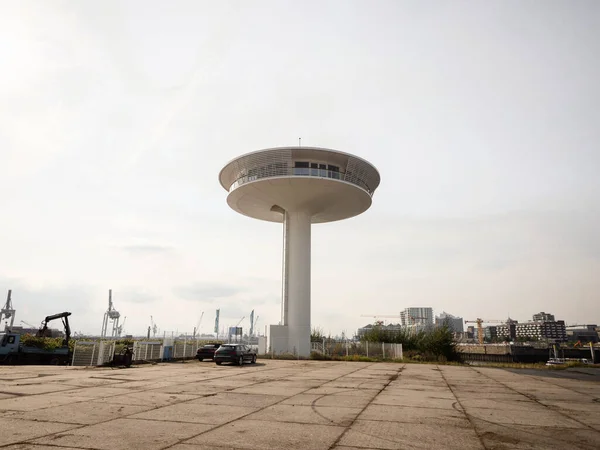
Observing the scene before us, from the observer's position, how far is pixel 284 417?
31.1 feet

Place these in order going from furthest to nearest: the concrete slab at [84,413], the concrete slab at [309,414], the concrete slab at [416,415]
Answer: the concrete slab at [416,415] < the concrete slab at [309,414] < the concrete slab at [84,413]

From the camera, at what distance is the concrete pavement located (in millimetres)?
7238

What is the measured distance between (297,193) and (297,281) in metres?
8.85

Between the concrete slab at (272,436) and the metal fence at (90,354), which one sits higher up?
the metal fence at (90,354)

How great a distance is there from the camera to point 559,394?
1523 cm

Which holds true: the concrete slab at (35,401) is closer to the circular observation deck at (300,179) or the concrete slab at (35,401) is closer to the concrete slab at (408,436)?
the concrete slab at (408,436)

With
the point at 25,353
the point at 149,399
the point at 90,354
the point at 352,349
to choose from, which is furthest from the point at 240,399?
the point at 352,349

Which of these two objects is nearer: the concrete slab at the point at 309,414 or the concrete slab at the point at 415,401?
the concrete slab at the point at 309,414

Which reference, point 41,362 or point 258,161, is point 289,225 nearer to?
point 258,161

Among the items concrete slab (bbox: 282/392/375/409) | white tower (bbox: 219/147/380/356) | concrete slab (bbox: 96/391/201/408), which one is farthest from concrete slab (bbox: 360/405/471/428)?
white tower (bbox: 219/147/380/356)

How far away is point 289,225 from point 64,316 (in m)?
22.1

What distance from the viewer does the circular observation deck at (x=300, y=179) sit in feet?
130

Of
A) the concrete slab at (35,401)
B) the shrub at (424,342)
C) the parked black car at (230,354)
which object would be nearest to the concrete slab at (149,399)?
the concrete slab at (35,401)

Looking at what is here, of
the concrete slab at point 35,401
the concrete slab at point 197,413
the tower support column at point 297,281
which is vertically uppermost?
the tower support column at point 297,281
